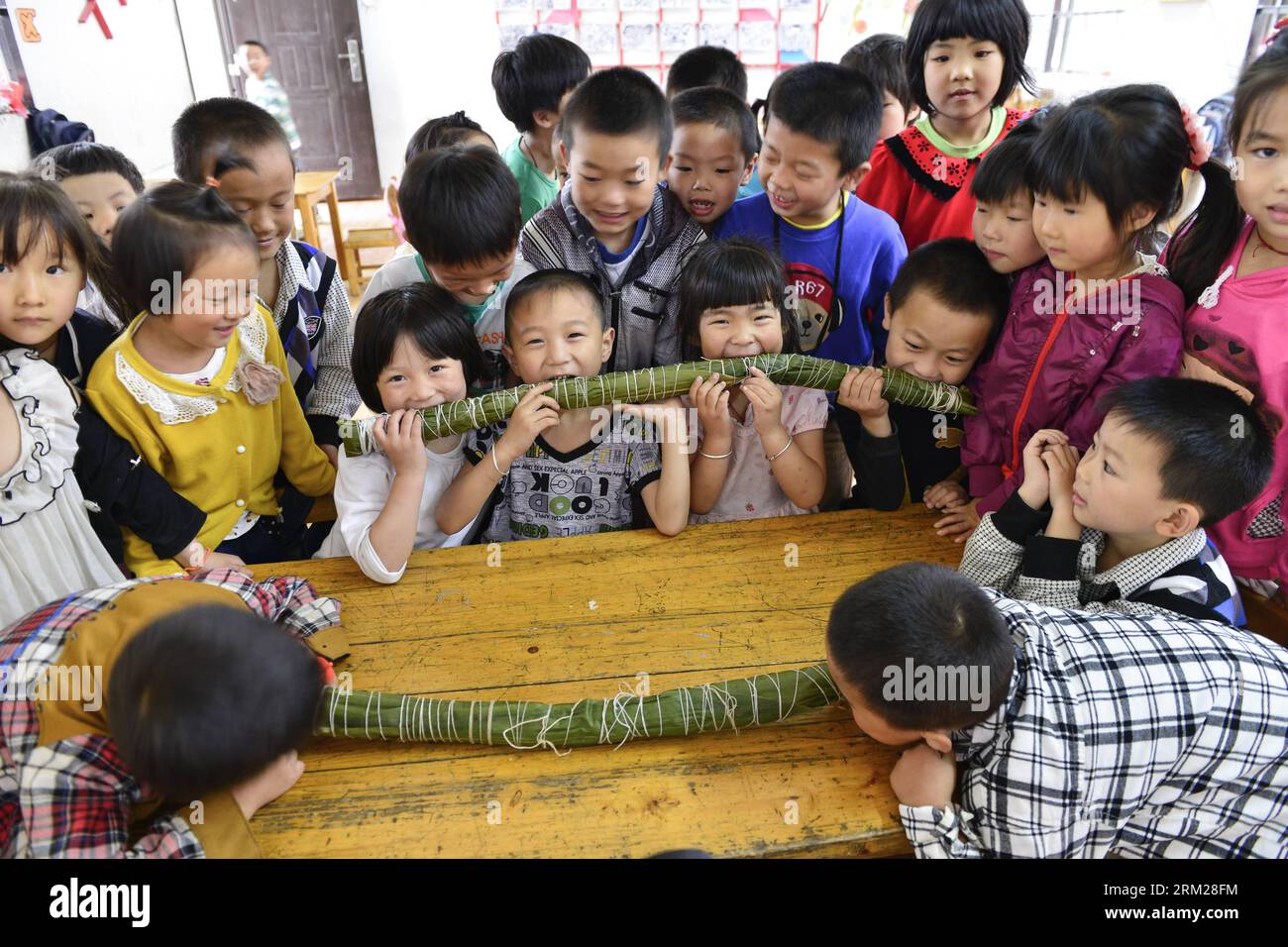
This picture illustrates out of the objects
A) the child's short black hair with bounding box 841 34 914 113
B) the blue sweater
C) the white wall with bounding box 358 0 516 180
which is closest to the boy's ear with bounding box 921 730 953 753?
the blue sweater

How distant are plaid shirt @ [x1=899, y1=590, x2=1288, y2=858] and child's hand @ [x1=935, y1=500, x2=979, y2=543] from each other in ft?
1.80

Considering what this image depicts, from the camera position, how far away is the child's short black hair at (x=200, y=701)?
1048 mm

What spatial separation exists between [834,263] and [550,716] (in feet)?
4.94

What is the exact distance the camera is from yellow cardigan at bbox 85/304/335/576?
178cm

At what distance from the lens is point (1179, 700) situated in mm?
1264

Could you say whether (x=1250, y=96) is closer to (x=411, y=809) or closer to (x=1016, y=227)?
(x=1016, y=227)

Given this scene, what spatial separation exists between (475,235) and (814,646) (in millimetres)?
1197

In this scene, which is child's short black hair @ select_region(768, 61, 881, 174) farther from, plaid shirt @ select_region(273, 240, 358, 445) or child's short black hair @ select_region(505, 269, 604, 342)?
plaid shirt @ select_region(273, 240, 358, 445)

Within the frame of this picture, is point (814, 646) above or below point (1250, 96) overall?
below

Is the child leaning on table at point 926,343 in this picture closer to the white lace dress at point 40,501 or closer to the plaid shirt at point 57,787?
the plaid shirt at point 57,787

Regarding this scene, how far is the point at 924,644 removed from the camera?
1183 mm

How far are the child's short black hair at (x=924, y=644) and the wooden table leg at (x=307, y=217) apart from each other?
592cm
